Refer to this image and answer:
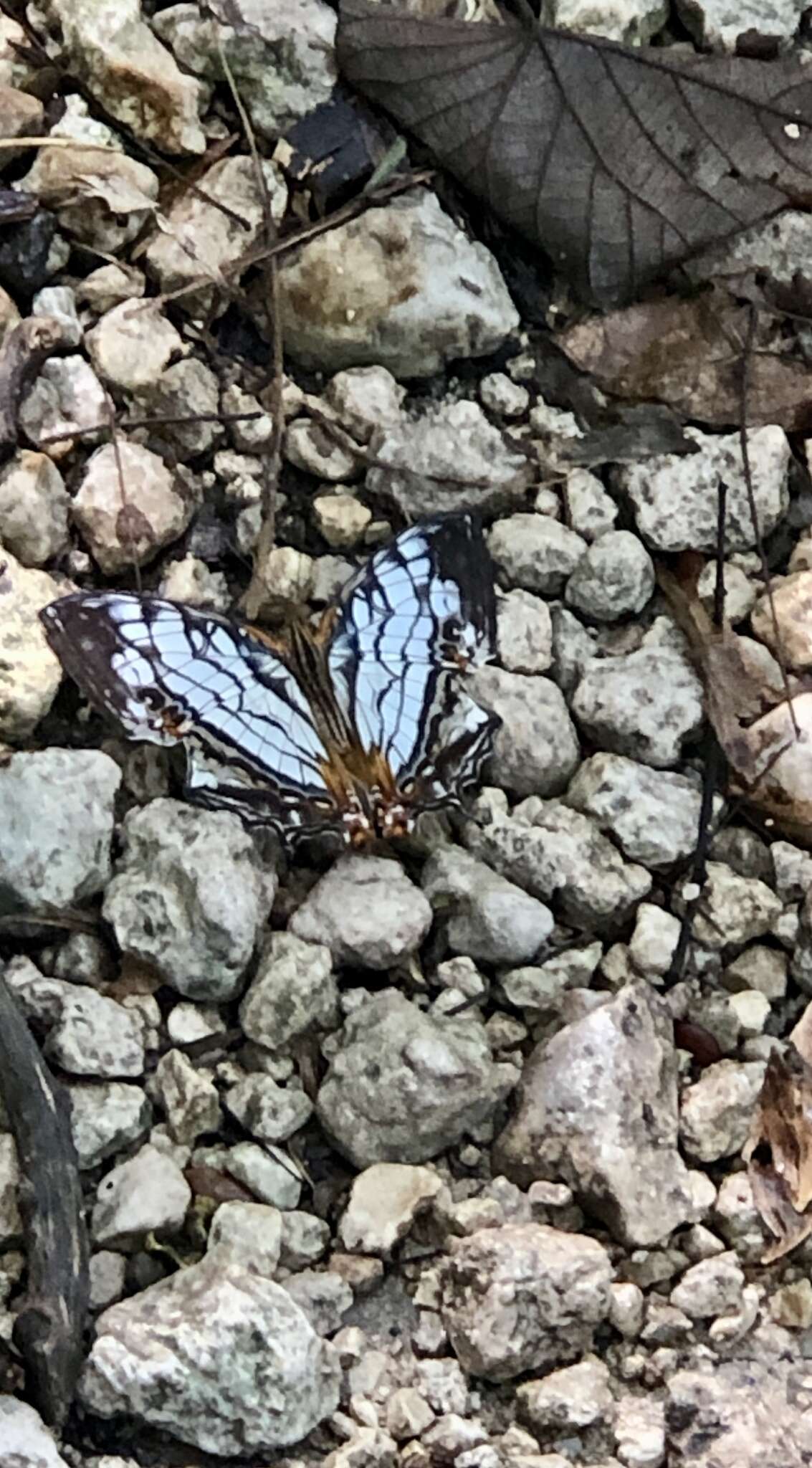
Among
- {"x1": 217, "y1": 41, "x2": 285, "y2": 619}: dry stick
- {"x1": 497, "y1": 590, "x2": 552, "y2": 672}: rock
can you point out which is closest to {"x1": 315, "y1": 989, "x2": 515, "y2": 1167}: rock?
{"x1": 497, "y1": 590, "x2": 552, "y2": 672}: rock

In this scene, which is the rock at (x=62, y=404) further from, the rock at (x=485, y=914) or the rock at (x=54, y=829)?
the rock at (x=485, y=914)

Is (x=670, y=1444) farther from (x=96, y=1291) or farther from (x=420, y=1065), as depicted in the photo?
(x=96, y=1291)

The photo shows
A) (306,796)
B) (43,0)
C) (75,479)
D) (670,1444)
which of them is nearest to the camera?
(670,1444)

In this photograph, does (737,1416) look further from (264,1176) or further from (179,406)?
(179,406)

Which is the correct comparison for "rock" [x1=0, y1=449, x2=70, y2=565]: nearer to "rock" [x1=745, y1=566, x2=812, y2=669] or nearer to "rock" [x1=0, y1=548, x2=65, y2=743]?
A: "rock" [x1=0, y1=548, x2=65, y2=743]

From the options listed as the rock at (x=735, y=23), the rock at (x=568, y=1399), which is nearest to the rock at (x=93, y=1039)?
the rock at (x=568, y=1399)

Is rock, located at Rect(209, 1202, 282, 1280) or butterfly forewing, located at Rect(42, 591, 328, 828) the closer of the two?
rock, located at Rect(209, 1202, 282, 1280)

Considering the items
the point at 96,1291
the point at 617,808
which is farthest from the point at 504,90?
the point at 96,1291
